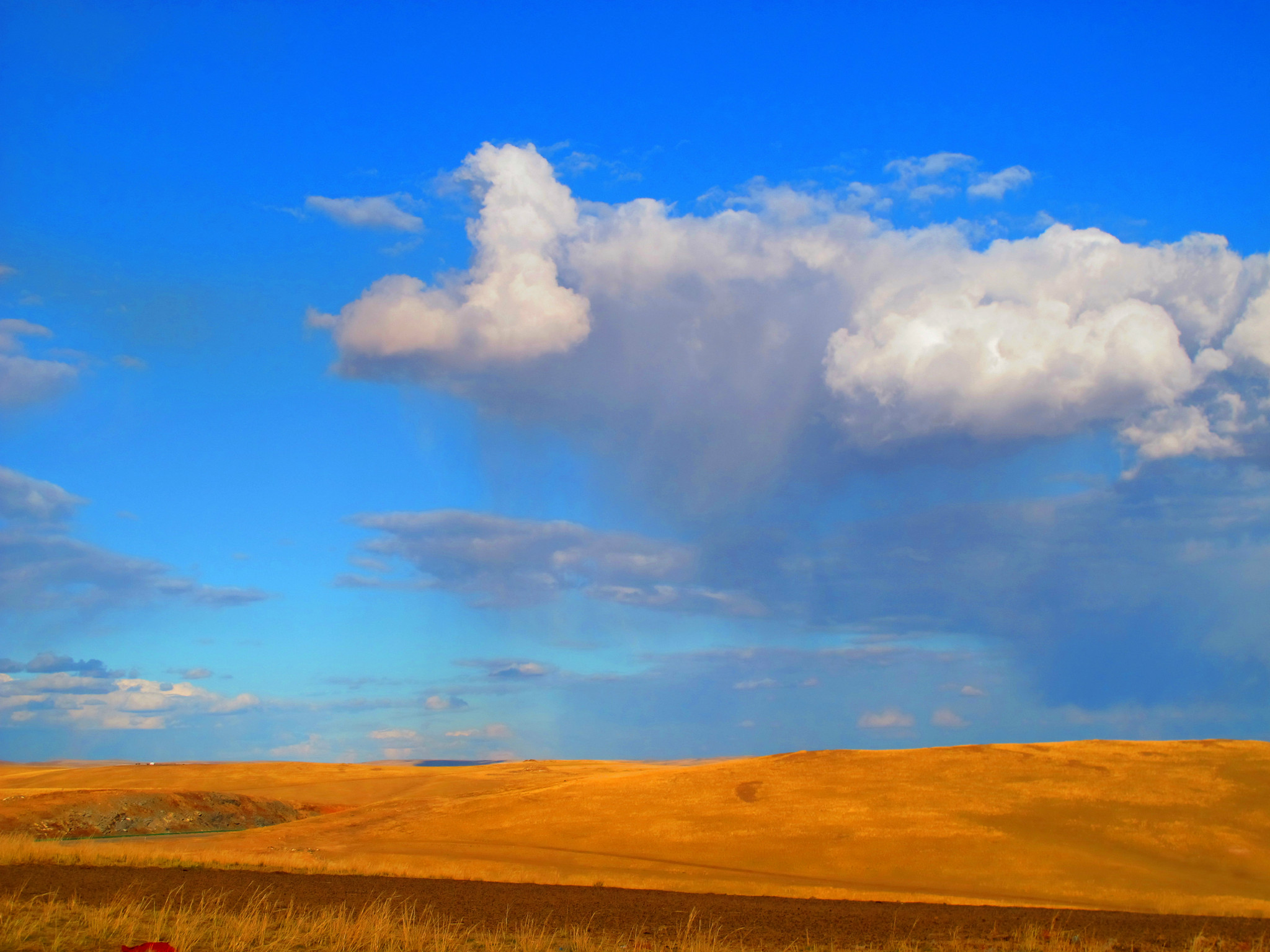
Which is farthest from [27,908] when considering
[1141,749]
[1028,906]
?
[1141,749]

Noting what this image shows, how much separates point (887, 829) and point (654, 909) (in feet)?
63.6

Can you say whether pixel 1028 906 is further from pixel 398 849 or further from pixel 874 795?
pixel 398 849

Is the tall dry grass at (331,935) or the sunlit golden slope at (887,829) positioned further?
the sunlit golden slope at (887,829)

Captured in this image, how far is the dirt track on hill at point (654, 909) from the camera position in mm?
20984

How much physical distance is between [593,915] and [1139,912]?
53.3 feet

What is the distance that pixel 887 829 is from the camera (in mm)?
39812

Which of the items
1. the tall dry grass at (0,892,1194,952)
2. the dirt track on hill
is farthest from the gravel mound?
the tall dry grass at (0,892,1194,952)

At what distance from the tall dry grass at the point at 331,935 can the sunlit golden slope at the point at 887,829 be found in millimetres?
10555

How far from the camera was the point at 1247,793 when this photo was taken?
4212cm

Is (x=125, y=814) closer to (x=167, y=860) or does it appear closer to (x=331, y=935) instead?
(x=167, y=860)

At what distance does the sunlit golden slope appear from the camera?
32.2m

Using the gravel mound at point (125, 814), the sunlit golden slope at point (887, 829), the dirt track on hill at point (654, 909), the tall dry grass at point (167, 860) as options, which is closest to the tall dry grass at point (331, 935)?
the dirt track on hill at point (654, 909)

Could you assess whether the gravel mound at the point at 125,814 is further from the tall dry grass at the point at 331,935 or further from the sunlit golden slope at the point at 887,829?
the tall dry grass at the point at 331,935

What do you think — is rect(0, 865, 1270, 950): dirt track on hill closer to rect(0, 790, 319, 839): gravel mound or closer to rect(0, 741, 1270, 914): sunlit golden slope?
rect(0, 741, 1270, 914): sunlit golden slope
